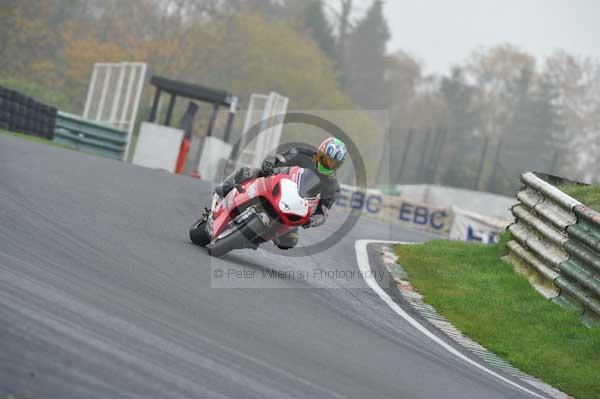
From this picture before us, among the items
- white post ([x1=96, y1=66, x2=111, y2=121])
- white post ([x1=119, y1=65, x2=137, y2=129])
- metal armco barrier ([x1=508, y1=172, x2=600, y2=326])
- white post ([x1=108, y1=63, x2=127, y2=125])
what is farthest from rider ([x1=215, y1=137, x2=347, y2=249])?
white post ([x1=96, y1=66, x2=111, y2=121])

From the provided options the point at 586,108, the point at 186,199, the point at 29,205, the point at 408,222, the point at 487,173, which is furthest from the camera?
the point at 586,108

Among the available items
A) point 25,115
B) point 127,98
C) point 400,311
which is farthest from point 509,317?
point 127,98

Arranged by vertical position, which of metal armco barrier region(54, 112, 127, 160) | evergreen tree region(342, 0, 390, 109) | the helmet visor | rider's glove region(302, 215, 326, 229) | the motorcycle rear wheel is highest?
evergreen tree region(342, 0, 390, 109)

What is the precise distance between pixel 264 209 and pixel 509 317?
9.15 ft

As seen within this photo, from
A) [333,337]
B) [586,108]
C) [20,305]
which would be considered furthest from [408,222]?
[586,108]

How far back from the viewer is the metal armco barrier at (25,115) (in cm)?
2377

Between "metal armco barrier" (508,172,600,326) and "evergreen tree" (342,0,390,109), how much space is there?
85.3m

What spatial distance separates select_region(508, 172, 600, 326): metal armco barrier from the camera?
9750mm

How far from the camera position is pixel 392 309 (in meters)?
9.24

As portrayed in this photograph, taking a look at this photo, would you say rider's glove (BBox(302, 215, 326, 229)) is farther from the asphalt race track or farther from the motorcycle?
the asphalt race track

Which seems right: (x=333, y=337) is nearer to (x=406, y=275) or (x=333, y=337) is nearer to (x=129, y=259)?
(x=129, y=259)

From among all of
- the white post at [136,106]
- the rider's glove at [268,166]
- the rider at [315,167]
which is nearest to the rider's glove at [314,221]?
the rider at [315,167]

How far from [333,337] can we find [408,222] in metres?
26.7

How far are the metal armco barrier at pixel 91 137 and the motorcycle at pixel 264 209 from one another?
17.8 metres
